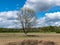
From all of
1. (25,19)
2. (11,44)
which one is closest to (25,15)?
(25,19)

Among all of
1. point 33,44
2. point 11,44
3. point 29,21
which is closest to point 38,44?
point 33,44

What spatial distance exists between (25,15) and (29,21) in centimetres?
293

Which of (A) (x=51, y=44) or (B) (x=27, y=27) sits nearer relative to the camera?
(A) (x=51, y=44)

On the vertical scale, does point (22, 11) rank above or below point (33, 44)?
above

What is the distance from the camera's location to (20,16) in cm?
7888

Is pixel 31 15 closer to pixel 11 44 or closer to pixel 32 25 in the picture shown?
pixel 32 25

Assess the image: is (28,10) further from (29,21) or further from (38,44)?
(38,44)

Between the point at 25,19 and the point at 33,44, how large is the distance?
48.2 metres

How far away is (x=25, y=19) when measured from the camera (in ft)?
257

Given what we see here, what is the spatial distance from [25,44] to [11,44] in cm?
269

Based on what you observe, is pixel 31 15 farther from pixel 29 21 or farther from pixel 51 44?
pixel 51 44

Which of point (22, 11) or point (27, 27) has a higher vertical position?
point (22, 11)

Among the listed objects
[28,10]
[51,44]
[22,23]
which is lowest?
[51,44]

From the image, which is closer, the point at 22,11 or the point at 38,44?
the point at 38,44
